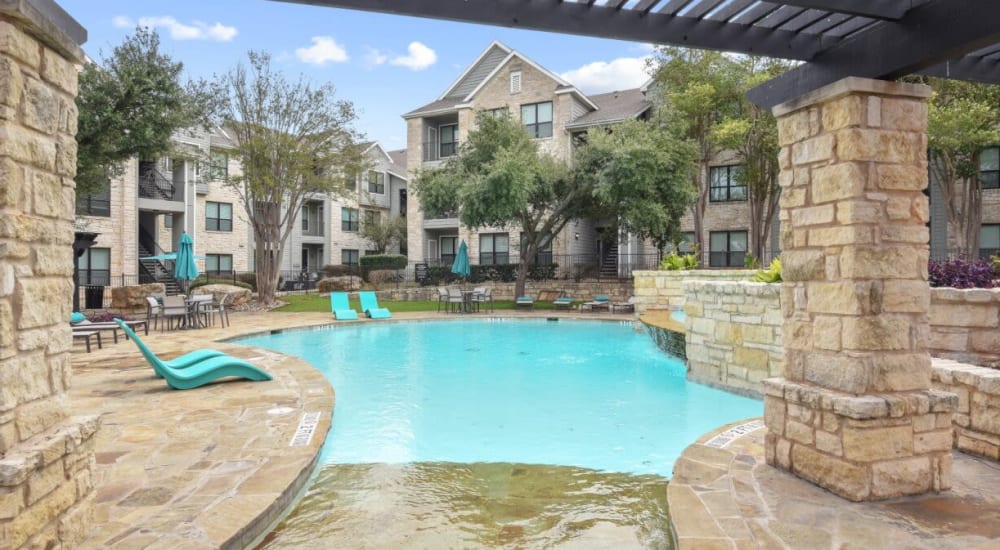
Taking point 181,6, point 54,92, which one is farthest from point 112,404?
point 181,6

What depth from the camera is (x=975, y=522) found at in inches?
133

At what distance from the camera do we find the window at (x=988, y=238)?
2306 centimetres

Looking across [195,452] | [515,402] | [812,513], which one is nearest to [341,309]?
[515,402]

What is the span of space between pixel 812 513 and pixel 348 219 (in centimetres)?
3691

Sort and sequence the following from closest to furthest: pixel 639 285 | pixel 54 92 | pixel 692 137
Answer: pixel 54 92, pixel 639 285, pixel 692 137

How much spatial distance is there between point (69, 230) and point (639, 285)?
1477 cm

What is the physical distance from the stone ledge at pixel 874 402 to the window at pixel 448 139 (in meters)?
27.9

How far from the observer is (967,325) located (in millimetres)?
5852

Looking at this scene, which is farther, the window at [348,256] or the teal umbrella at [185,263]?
the window at [348,256]

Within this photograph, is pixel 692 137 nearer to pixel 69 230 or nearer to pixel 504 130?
pixel 504 130

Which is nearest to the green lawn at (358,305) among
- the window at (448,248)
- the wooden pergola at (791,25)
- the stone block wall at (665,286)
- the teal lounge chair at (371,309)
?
the teal lounge chair at (371,309)

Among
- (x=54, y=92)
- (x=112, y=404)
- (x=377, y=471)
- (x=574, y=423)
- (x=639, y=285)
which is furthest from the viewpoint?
(x=639, y=285)

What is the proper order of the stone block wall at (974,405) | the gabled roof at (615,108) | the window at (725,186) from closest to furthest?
the stone block wall at (974,405), the gabled roof at (615,108), the window at (725,186)

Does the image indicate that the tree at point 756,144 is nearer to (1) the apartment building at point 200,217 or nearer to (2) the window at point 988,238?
(2) the window at point 988,238
